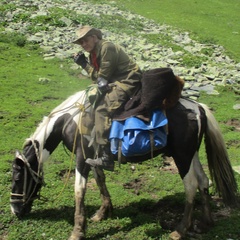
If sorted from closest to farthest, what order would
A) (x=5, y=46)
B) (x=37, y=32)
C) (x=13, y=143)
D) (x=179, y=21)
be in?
1. (x=13, y=143)
2. (x=5, y=46)
3. (x=37, y=32)
4. (x=179, y=21)

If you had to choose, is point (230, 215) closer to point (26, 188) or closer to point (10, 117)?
point (26, 188)

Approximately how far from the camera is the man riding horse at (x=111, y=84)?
555 centimetres

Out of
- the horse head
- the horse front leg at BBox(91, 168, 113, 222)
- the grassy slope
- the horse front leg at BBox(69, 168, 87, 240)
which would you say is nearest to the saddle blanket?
the horse front leg at BBox(69, 168, 87, 240)

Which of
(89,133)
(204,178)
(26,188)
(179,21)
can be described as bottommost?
(179,21)

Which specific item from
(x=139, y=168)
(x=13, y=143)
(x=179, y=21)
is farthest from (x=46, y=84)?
(x=179, y=21)

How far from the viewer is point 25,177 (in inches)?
230

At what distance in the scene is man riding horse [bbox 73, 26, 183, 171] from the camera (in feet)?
18.2

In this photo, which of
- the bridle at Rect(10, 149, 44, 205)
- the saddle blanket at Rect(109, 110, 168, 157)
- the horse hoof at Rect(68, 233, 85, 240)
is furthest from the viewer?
the bridle at Rect(10, 149, 44, 205)

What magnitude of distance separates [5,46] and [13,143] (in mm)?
9242

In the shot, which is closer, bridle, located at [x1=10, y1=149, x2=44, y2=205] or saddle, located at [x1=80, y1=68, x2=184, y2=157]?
saddle, located at [x1=80, y1=68, x2=184, y2=157]

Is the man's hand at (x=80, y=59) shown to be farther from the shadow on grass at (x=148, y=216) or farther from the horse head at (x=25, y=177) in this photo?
the shadow on grass at (x=148, y=216)

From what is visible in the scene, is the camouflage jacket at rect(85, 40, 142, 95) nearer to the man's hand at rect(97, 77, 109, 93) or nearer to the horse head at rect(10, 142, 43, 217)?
the man's hand at rect(97, 77, 109, 93)

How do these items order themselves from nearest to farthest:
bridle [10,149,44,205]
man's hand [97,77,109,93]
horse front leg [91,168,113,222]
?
man's hand [97,77,109,93] → bridle [10,149,44,205] → horse front leg [91,168,113,222]

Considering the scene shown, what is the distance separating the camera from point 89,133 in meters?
5.82
